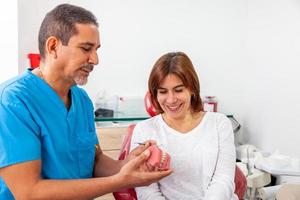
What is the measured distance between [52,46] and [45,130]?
0.95 feet

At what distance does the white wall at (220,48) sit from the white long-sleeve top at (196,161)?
1.45m

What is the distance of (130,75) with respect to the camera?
3189 mm

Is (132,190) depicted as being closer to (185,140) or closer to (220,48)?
(185,140)

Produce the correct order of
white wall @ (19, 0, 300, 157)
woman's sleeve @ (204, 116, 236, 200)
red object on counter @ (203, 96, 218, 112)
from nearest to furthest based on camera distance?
1. woman's sleeve @ (204, 116, 236, 200)
2. white wall @ (19, 0, 300, 157)
3. red object on counter @ (203, 96, 218, 112)

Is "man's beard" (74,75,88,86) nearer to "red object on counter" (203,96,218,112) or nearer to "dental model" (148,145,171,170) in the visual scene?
"dental model" (148,145,171,170)

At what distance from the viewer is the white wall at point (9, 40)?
8.85 feet

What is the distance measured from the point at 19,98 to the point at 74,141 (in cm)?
29

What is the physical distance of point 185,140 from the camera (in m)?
1.56

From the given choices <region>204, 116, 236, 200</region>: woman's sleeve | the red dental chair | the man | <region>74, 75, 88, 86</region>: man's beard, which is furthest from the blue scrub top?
<region>204, 116, 236, 200</region>: woman's sleeve

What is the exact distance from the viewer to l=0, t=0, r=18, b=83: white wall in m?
2.70

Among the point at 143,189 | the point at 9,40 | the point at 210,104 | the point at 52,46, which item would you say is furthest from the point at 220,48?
the point at 52,46

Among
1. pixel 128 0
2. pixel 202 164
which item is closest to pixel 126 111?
pixel 128 0

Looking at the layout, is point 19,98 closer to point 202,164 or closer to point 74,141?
point 74,141

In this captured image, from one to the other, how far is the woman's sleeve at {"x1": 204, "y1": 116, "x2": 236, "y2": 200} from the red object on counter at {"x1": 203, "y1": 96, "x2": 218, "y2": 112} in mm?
1658
